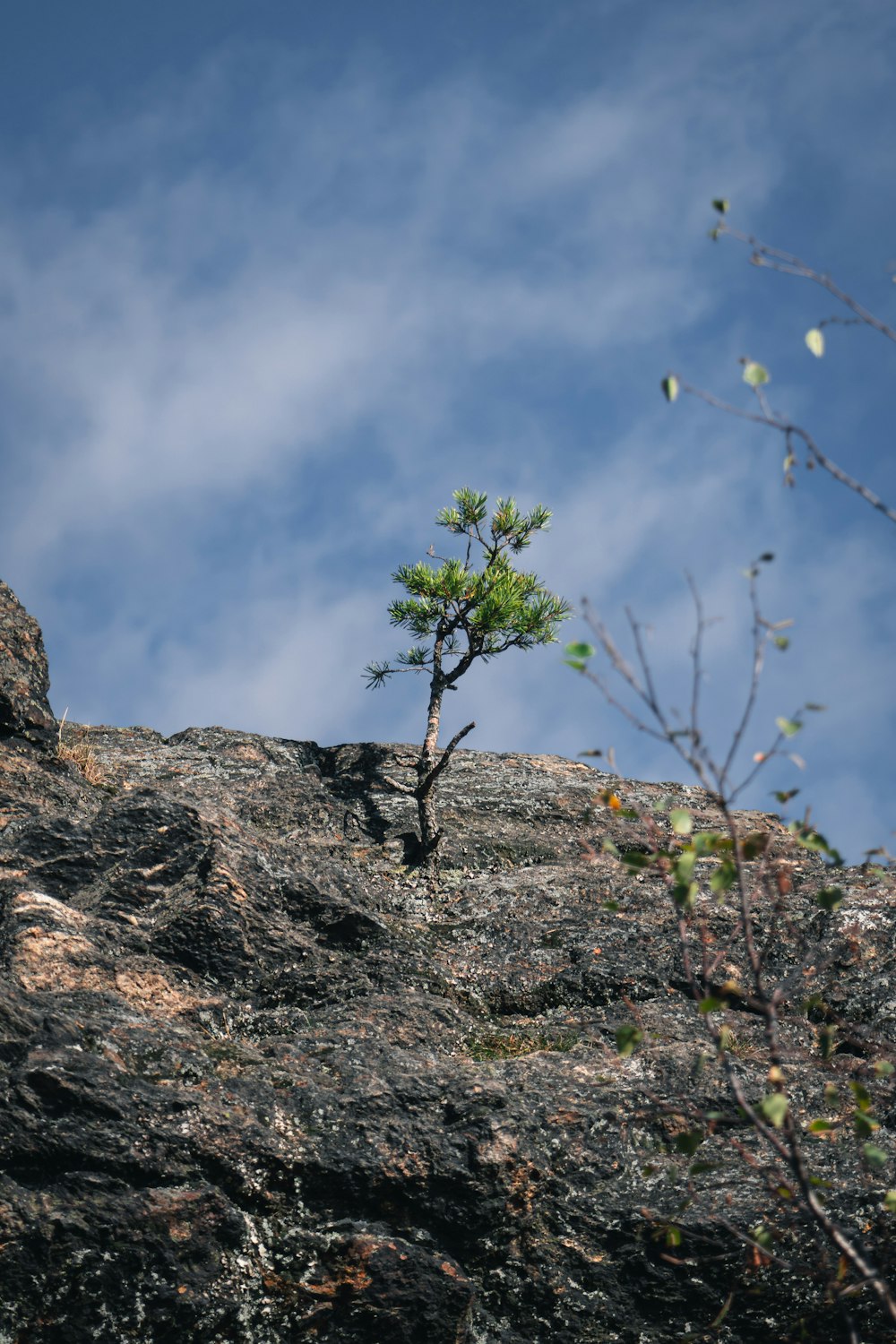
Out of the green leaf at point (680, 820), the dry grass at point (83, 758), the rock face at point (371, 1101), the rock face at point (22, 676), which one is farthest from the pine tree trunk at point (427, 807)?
the green leaf at point (680, 820)

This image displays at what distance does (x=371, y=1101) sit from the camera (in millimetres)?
8594

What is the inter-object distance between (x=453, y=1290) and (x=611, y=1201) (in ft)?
4.78

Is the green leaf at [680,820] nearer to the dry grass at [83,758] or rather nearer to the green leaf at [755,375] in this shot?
the green leaf at [755,375]

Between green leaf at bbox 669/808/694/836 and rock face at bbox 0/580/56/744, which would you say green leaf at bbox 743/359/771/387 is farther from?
rock face at bbox 0/580/56/744

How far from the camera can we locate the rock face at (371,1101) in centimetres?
734

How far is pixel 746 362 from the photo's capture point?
5668 millimetres

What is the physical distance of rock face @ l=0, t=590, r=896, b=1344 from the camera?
289 inches

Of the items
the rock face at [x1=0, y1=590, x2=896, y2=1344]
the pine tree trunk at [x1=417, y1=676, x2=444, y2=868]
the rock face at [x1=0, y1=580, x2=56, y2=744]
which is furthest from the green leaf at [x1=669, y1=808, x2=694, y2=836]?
the rock face at [x1=0, y1=580, x2=56, y2=744]

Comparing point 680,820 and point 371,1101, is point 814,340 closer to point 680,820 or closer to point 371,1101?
point 680,820

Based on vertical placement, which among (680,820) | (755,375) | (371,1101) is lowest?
(371,1101)

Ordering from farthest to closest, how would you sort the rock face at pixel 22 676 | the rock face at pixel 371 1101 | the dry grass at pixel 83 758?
1. the dry grass at pixel 83 758
2. the rock face at pixel 22 676
3. the rock face at pixel 371 1101

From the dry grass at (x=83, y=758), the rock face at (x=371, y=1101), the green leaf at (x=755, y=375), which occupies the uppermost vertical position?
the dry grass at (x=83, y=758)

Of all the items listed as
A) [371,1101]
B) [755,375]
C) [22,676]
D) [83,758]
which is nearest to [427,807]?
[83,758]

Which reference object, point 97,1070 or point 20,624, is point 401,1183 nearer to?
point 97,1070
